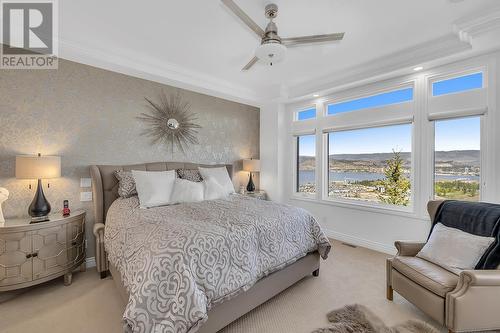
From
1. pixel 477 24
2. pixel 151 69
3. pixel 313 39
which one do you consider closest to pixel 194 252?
pixel 313 39

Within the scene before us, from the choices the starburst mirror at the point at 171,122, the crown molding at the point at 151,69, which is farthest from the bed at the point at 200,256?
the crown molding at the point at 151,69

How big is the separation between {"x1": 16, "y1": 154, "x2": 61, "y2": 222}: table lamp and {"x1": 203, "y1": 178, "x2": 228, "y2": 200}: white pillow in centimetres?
174

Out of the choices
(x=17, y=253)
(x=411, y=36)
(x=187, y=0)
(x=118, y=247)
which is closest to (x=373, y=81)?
(x=411, y=36)

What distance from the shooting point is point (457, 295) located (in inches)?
64.2

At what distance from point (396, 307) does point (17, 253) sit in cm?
370

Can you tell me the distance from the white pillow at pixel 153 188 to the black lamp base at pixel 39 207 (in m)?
0.93

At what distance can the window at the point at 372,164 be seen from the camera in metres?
3.48

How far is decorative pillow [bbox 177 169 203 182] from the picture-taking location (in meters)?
3.50

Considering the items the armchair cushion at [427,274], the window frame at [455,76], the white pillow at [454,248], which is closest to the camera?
the armchair cushion at [427,274]

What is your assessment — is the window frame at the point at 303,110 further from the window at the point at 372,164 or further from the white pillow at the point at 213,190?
the white pillow at the point at 213,190

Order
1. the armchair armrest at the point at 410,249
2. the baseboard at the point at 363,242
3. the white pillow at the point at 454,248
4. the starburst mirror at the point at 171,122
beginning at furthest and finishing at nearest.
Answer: the starburst mirror at the point at 171,122 → the baseboard at the point at 363,242 → the armchair armrest at the point at 410,249 → the white pillow at the point at 454,248

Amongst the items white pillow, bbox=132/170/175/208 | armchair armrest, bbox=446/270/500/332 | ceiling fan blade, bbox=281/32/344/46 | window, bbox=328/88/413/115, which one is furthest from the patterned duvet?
window, bbox=328/88/413/115

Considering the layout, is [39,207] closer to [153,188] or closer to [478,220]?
[153,188]

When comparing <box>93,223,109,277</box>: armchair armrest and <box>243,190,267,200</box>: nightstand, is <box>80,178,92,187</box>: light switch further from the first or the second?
<box>243,190,267,200</box>: nightstand
